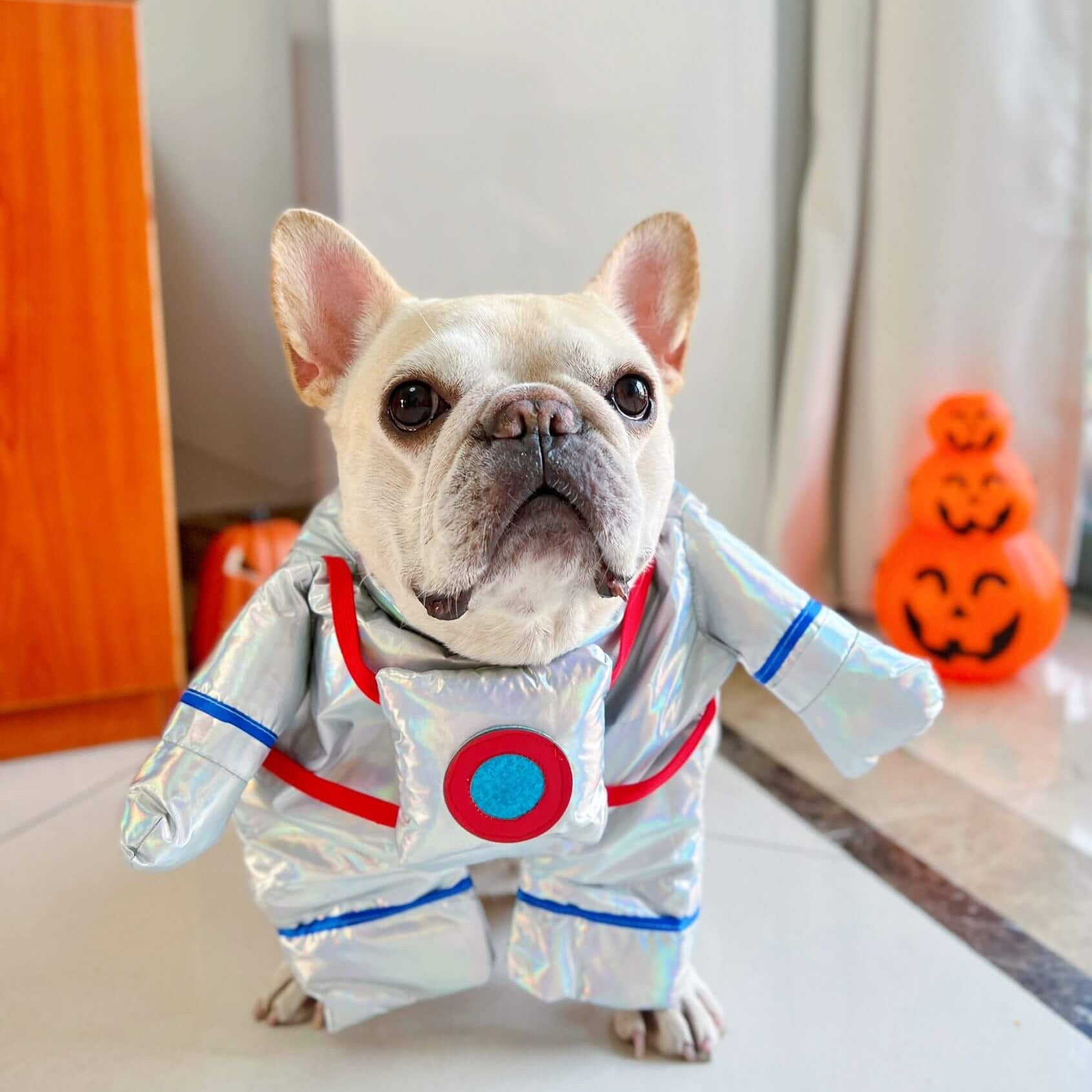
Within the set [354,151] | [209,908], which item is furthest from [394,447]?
[354,151]

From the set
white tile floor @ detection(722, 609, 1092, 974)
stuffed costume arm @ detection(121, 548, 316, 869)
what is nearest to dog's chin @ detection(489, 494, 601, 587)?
stuffed costume arm @ detection(121, 548, 316, 869)

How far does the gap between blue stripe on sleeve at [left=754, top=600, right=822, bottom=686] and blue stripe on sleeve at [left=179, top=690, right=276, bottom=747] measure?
1.43 feet

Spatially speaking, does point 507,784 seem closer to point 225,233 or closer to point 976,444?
point 976,444

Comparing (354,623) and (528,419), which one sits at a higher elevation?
(528,419)

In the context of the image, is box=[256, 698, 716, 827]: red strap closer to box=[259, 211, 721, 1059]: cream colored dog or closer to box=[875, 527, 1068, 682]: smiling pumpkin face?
box=[259, 211, 721, 1059]: cream colored dog

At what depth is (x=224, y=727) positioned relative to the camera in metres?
0.77

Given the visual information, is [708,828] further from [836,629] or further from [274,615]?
[274,615]

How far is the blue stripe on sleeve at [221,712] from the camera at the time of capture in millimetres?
776

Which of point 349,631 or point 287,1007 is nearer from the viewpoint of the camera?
point 349,631

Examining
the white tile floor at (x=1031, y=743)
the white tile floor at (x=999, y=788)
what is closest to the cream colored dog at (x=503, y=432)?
the white tile floor at (x=999, y=788)

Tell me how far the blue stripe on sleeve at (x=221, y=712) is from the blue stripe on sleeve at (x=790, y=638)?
0.43 m

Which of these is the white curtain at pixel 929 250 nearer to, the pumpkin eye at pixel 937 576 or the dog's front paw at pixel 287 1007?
the pumpkin eye at pixel 937 576

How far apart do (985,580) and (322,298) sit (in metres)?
1.23

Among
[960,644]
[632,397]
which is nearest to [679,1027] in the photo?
[632,397]
